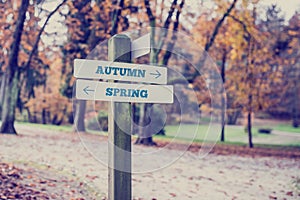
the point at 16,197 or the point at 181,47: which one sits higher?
the point at 181,47

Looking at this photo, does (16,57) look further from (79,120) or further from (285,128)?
(285,128)

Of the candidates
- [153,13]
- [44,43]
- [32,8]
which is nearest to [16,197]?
[32,8]

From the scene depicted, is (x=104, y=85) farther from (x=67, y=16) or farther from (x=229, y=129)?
(x=229, y=129)

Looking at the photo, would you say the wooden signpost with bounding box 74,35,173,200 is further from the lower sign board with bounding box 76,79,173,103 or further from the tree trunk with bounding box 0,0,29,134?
the tree trunk with bounding box 0,0,29,134

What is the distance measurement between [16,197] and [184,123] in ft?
6.76

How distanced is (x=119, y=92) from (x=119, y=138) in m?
0.37

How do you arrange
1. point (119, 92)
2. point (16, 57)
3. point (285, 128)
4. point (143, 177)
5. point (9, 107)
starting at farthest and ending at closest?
point (285, 128), point (9, 107), point (16, 57), point (143, 177), point (119, 92)

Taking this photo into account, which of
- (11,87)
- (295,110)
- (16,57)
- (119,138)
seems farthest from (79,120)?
(295,110)

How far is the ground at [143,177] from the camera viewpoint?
4.32 m

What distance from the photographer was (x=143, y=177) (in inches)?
232

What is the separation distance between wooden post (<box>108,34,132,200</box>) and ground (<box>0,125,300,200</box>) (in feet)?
3.23

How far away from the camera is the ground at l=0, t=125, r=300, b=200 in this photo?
14.2 feet

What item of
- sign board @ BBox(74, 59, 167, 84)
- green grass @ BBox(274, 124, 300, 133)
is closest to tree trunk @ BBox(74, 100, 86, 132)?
sign board @ BBox(74, 59, 167, 84)

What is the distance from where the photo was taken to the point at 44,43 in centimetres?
971
